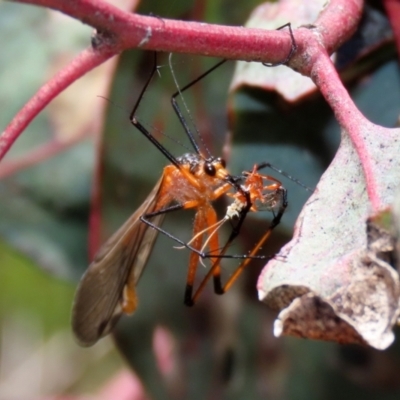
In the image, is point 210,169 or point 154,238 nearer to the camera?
point 210,169

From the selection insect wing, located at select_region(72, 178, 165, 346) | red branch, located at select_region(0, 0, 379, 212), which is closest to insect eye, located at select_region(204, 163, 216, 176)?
insect wing, located at select_region(72, 178, 165, 346)

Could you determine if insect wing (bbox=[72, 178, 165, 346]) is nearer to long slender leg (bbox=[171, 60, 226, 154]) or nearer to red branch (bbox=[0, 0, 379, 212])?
long slender leg (bbox=[171, 60, 226, 154])

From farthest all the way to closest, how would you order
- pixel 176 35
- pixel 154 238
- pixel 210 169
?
1. pixel 154 238
2. pixel 210 169
3. pixel 176 35

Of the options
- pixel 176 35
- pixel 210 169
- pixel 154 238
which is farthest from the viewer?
pixel 154 238

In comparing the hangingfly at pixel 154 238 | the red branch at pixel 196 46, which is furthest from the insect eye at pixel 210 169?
the red branch at pixel 196 46

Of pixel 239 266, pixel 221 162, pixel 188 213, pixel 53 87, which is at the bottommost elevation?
pixel 239 266

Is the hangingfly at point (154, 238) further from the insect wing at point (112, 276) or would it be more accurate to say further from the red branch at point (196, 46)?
the red branch at point (196, 46)

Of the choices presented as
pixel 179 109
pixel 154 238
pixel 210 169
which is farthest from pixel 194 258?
pixel 179 109

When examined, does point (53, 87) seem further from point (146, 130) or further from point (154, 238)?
point (154, 238)
